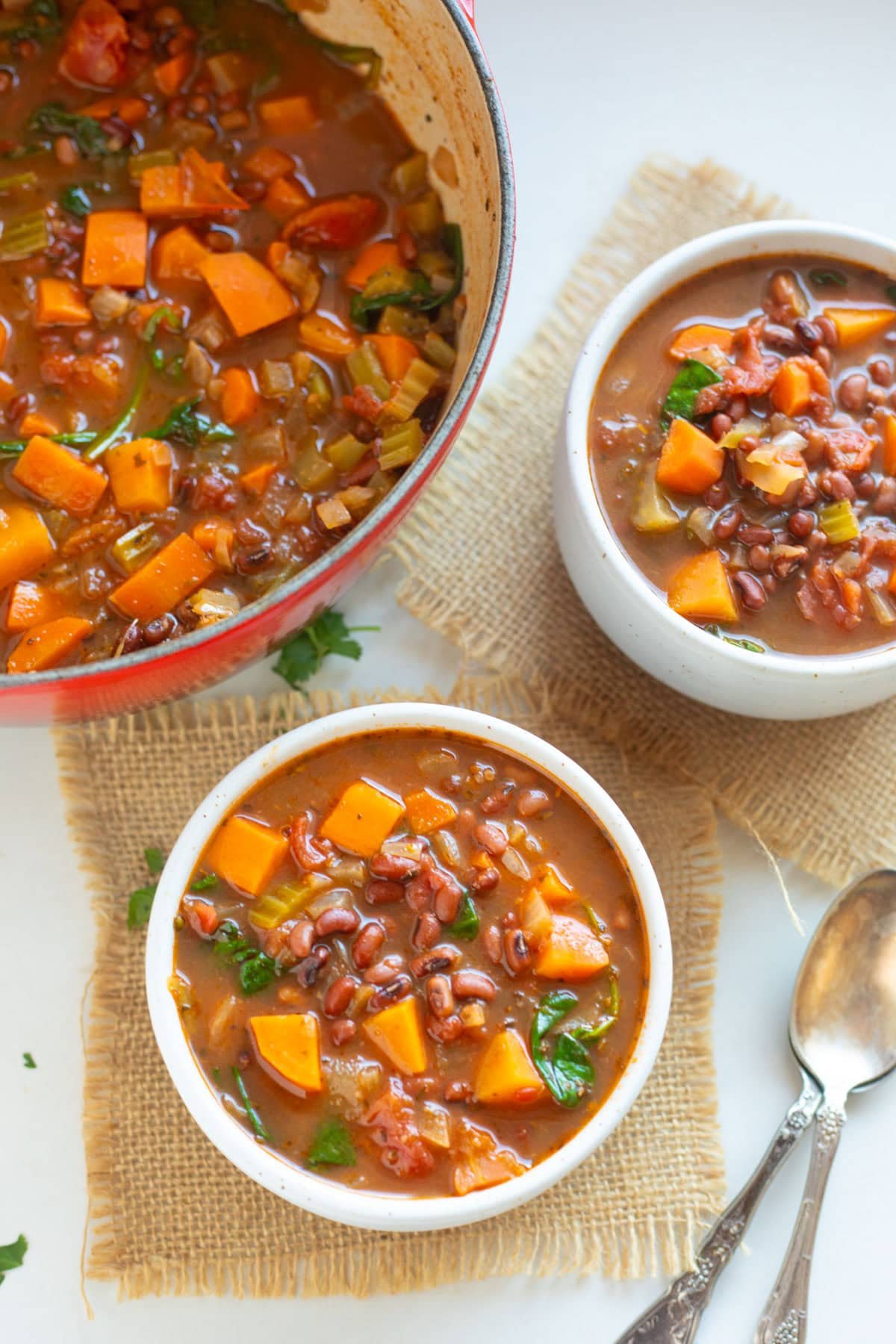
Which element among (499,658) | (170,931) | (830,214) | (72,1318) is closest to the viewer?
(170,931)

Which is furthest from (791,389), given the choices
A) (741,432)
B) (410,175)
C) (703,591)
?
(410,175)

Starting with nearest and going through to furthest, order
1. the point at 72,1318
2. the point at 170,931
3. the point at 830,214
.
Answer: the point at 170,931
the point at 72,1318
the point at 830,214

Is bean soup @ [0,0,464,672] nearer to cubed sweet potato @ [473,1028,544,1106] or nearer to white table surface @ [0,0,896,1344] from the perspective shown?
white table surface @ [0,0,896,1344]

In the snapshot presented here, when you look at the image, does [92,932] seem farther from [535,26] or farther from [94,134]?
[535,26]

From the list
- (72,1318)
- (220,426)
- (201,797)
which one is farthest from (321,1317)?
(220,426)

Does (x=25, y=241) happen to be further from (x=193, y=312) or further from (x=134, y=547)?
(x=134, y=547)

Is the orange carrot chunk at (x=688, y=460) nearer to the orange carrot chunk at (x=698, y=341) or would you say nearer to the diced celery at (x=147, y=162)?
the orange carrot chunk at (x=698, y=341)

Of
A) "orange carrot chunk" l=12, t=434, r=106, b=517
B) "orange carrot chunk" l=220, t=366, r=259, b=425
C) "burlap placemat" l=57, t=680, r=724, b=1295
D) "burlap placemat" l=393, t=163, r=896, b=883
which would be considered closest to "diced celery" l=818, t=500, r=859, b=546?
"burlap placemat" l=393, t=163, r=896, b=883

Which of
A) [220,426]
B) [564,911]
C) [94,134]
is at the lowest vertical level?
[564,911]
